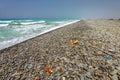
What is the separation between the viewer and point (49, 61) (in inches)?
238

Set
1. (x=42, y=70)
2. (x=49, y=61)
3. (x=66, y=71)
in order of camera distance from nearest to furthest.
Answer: (x=66, y=71)
(x=42, y=70)
(x=49, y=61)

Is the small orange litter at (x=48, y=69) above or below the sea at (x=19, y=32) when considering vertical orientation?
above

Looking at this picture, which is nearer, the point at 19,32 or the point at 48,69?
the point at 48,69

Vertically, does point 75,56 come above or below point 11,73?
above

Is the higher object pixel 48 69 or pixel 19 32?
pixel 48 69

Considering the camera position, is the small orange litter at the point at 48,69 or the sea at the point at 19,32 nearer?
the small orange litter at the point at 48,69

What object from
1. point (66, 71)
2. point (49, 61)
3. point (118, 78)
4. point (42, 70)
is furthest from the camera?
point (49, 61)

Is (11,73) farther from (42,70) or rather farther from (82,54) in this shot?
(82,54)

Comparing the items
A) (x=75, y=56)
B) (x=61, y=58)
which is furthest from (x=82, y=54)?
(x=61, y=58)

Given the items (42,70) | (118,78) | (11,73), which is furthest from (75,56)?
(11,73)

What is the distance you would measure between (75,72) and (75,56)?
1.54 meters

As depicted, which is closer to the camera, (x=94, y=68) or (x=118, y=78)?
(x=118, y=78)

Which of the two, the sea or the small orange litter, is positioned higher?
the small orange litter

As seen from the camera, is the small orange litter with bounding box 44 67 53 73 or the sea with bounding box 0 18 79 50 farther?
the sea with bounding box 0 18 79 50
